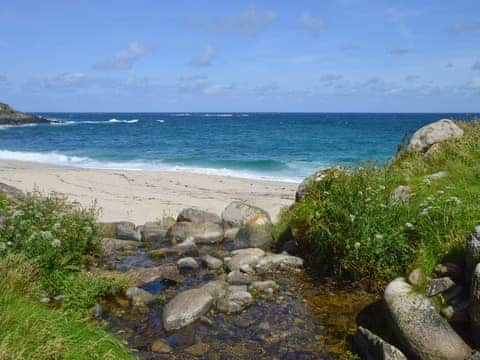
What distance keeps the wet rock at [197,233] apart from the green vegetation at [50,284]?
103 inches

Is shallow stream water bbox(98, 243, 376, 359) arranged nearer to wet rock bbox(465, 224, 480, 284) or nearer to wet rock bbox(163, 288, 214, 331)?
wet rock bbox(163, 288, 214, 331)

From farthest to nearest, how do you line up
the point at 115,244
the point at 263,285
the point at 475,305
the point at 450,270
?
1. the point at 115,244
2. the point at 263,285
3. the point at 450,270
4. the point at 475,305

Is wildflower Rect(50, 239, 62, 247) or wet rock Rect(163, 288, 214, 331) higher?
wildflower Rect(50, 239, 62, 247)

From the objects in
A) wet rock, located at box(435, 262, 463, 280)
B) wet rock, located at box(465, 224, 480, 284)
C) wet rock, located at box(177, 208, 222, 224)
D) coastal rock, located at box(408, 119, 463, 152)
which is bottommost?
wet rock, located at box(177, 208, 222, 224)

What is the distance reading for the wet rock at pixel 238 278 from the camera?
8.37 meters

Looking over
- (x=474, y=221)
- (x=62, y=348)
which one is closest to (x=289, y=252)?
(x=474, y=221)

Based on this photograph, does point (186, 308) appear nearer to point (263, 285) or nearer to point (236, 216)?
point (263, 285)

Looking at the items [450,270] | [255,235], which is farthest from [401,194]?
[255,235]

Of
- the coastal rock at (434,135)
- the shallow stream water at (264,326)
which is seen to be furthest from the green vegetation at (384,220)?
the coastal rock at (434,135)

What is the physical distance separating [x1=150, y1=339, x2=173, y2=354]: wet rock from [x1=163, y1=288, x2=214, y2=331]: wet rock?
0.37 m

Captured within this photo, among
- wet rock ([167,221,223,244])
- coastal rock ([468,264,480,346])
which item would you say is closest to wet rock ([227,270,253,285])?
wet rock ([167,221,223,244])

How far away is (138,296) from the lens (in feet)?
24.8

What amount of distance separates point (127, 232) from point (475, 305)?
8.81 metres

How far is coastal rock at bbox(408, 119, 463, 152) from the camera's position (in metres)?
12.4
